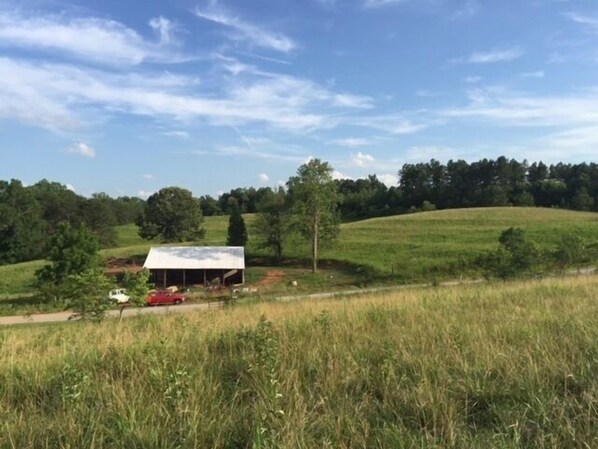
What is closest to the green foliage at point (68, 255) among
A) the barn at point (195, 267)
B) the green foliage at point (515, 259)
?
the barn at point (195, 267)

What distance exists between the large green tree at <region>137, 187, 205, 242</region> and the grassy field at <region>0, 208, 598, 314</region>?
811 inches

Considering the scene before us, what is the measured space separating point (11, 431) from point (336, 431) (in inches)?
85.0

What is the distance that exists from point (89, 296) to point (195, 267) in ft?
114

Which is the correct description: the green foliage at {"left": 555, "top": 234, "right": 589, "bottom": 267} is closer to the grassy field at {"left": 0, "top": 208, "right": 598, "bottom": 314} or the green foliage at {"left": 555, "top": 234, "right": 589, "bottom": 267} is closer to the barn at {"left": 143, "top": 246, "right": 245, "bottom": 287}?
the grassy field at {"left": 0, "top": 208, "right": 598, "bottom": 314}

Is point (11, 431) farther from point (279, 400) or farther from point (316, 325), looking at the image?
point (316, 325)

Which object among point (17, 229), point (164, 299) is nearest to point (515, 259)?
point (164, 299)

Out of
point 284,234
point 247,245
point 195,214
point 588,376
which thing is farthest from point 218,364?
point 195,214

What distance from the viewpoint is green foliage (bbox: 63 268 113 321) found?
1889 cm

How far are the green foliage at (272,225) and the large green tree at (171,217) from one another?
3110 centimetres

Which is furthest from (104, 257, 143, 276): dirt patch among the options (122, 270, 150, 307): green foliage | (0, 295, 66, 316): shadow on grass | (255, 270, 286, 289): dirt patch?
(122, 270, 150, 307): green foliage

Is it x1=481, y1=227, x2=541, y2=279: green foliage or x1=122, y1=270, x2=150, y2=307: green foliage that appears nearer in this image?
x1=122, y1=270, x2=150, y2=307: green foliage

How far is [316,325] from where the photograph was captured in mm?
6941

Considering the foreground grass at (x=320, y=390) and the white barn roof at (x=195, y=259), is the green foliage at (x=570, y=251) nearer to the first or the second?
the white barn roof at (x=195, y=259)

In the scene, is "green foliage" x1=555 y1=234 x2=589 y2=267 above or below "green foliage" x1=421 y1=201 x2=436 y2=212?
below
